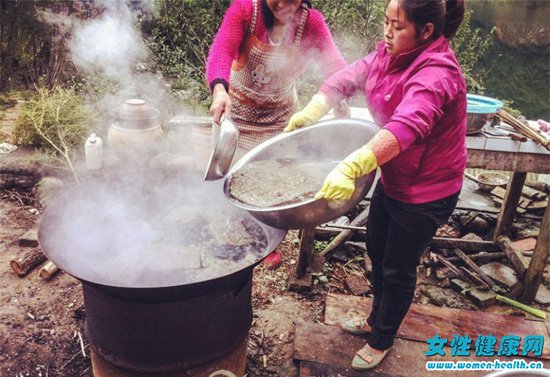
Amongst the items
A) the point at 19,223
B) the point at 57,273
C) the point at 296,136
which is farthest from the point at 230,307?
the point at 19,223

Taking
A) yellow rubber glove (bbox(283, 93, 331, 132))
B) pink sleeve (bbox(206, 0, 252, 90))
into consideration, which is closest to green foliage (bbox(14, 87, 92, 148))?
pink sleeve (bbox(206, 0, 252, 90))

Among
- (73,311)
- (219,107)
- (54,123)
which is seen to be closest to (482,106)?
(219,107)

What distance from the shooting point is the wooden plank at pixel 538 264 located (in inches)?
147

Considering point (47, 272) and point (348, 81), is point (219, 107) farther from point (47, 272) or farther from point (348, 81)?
point (47, 272)

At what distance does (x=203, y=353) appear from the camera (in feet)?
7.91

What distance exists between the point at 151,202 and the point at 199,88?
433cm

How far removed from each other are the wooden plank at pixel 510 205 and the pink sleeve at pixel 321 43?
2138mm

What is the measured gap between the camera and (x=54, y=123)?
5.12 metres

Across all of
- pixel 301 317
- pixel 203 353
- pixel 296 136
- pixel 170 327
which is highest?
pixel 296 136

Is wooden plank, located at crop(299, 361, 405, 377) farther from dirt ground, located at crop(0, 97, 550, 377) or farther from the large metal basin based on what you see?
the large metal basin

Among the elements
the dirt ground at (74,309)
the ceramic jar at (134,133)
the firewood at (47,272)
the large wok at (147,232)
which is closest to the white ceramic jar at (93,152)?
the ceramic jar at (134,133)

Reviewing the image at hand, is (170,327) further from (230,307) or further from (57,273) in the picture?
(57,273)

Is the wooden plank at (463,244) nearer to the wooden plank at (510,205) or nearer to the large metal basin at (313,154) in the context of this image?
the wooden plank at (510,205)

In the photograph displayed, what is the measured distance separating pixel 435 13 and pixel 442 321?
94.4 inches
